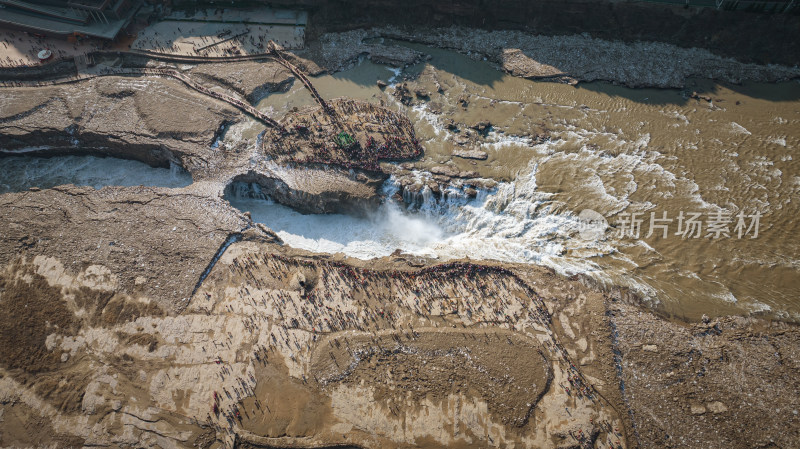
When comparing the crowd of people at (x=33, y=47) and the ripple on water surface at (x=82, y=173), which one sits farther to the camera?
the crowd of people at (x=33, y=47)

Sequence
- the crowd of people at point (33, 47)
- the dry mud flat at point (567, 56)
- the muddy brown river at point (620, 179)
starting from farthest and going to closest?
the crowd of people at point (33, 47) < the dry mud flat at point (567, 56) < the muddy brown river at point (620, 179)

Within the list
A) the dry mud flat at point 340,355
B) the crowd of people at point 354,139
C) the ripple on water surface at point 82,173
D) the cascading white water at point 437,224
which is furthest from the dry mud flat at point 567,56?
the dry mud flat at point 340,355

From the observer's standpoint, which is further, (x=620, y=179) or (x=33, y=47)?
(x=33, y=47)

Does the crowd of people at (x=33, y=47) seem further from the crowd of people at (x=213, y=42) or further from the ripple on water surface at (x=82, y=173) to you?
the ripple on water surface at (x=82, y=173)

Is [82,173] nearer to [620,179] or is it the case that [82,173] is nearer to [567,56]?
[620,179]

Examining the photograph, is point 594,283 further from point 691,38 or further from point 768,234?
point 691,38

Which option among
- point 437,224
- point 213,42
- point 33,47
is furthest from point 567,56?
point 33,47
